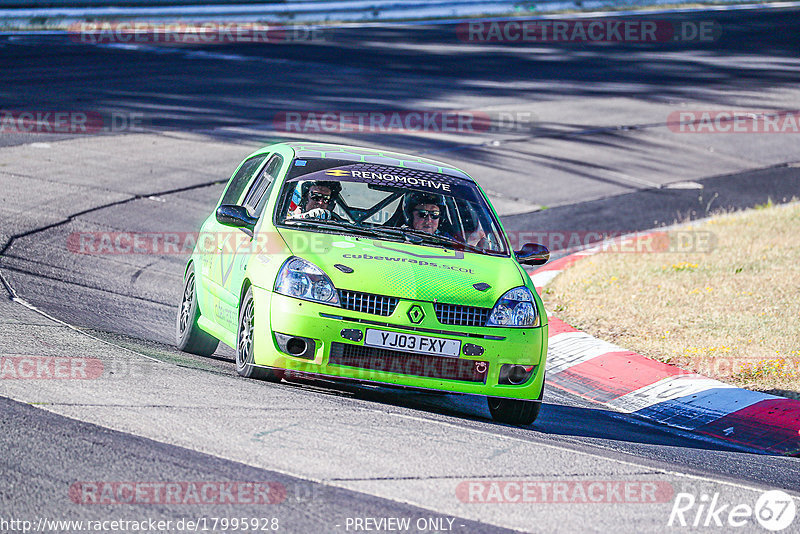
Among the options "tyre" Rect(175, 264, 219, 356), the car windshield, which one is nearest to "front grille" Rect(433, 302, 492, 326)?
the car windshield

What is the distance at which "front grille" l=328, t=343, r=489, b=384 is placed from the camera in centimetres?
667

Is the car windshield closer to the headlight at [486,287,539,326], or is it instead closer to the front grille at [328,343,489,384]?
the headlight at [486,287,539,326]

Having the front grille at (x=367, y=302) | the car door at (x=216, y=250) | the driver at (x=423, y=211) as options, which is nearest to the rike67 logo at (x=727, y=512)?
the front grille at (x=367, y=302)

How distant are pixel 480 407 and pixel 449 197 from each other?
153 centimetres

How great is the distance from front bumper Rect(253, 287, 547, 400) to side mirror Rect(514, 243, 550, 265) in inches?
46.5

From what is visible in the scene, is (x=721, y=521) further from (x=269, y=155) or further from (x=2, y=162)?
(x=2, y=162)

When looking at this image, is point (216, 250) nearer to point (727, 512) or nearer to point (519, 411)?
point (519, 411)

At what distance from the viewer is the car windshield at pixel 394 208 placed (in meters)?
7.71

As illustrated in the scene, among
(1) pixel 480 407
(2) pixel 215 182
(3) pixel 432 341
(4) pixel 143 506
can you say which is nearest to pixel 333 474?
(4) pixel 143 506

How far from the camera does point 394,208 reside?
8234mm

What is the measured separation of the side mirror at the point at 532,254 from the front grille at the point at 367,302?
4.94 ft

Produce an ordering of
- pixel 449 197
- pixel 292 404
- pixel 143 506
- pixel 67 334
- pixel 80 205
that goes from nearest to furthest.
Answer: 1. pixel 143 506
2. pixel 292 404
3. pixel 67 334
4. pixel 449 197
5. pixel 80 205

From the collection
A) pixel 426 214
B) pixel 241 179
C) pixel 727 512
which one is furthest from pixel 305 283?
pixel 727 512

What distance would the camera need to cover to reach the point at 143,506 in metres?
4.66
